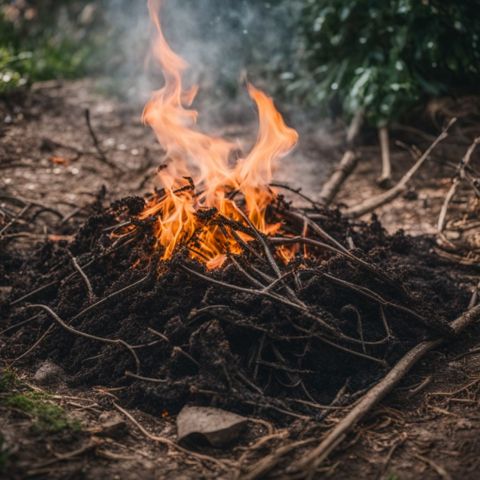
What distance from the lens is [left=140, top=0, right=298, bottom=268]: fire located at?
3.13 m

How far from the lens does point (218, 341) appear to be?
8.20 feet

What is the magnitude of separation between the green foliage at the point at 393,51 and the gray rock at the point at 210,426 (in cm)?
457

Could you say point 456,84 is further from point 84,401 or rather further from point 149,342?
point 84,401

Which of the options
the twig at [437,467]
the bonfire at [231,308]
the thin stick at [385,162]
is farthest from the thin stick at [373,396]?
the thin stick at [385,162]

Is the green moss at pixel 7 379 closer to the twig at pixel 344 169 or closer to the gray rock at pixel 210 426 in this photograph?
the gray rock at pixel 210 426

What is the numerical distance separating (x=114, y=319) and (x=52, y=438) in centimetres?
83

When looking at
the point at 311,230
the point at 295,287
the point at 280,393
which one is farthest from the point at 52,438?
the point at 311,230

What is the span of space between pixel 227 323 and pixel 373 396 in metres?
0.77

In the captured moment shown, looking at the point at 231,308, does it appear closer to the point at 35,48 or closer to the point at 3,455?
the point at 3,455

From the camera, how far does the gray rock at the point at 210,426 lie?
2217 millimetres

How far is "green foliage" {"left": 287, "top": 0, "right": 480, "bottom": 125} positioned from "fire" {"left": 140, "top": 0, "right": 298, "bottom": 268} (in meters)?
2.56

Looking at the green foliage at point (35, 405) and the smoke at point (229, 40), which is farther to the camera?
the smoke at point (229, 40)

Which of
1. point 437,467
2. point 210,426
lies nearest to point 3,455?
point 210,426

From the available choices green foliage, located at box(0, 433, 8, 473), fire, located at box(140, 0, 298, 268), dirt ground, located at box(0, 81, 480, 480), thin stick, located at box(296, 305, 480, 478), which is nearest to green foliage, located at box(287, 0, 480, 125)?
dirt ground, located at box(0, 81, 480, 480)
